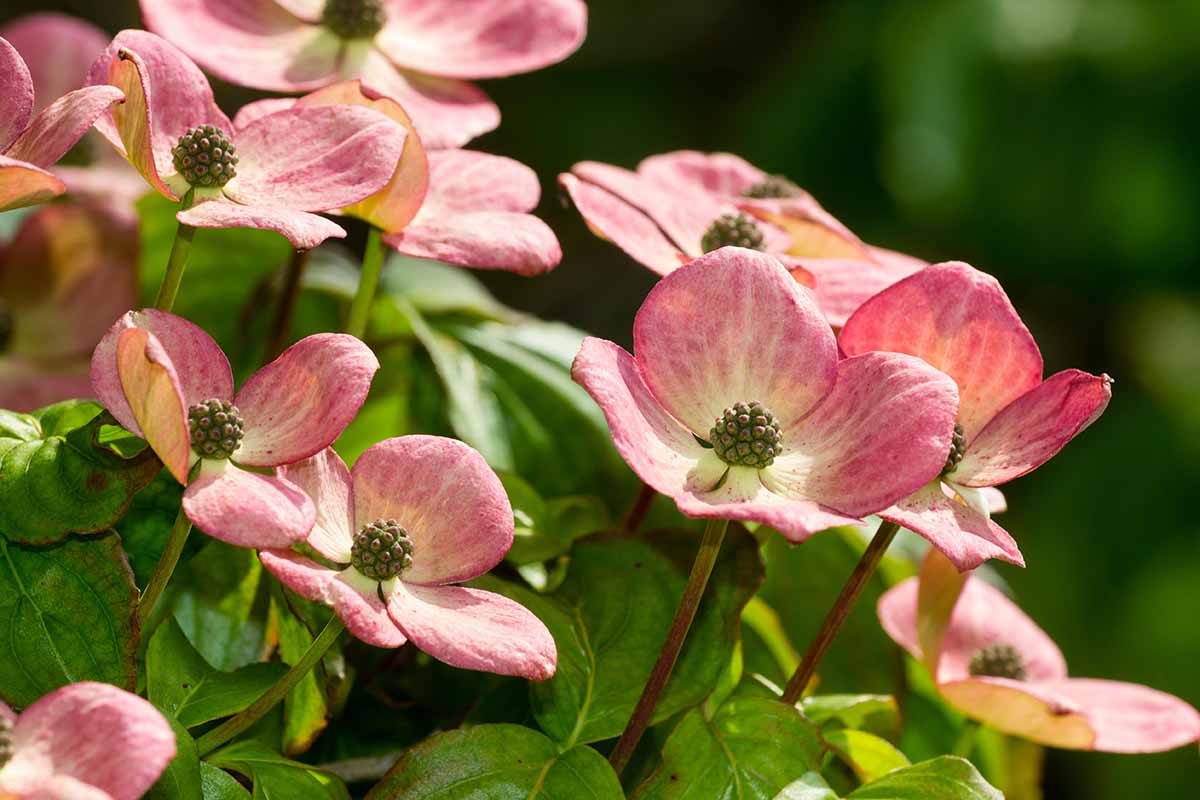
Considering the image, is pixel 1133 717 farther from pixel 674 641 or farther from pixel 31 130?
pixel 31 130

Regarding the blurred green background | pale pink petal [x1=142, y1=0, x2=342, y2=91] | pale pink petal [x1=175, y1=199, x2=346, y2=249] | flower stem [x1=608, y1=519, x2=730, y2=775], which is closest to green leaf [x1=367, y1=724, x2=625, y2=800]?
flower stem [x1=608, y1=519, x2=730, y2=775]

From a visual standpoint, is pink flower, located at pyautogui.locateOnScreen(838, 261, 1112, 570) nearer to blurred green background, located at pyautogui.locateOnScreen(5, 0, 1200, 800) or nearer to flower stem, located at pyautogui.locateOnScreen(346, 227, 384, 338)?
flower stem, located at pyautogui.locateOnScreen(346, 227, 384, 338)

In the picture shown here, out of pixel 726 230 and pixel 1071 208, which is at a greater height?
pixel 726 230

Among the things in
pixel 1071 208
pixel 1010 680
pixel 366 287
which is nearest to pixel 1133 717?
pixel 1010 680

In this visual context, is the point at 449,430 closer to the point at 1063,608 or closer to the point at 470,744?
the point at 470,744

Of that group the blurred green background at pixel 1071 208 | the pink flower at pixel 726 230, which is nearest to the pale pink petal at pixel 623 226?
the pink flower at pixel 726 230

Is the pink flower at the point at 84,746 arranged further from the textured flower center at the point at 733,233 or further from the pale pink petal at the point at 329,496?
the textured flower center at the point at 733,233

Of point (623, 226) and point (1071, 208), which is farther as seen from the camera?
point (1071, 208)
